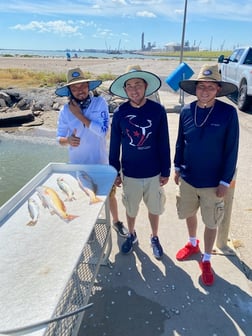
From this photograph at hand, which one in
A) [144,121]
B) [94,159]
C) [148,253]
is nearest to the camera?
[144,121]

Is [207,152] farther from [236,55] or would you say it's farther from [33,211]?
[236,55]

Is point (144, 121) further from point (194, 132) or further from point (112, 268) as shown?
point (112, 268)

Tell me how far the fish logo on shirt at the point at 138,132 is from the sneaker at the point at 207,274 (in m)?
1.23

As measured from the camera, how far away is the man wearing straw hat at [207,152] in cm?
223

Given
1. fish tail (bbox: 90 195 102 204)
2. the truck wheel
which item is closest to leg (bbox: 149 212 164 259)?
fish tail (bbox: 90 195 102 204)

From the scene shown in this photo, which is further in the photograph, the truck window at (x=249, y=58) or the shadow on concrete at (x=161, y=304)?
the truck window at (x=249, y=58)

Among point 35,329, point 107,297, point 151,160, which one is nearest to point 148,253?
point 107,297

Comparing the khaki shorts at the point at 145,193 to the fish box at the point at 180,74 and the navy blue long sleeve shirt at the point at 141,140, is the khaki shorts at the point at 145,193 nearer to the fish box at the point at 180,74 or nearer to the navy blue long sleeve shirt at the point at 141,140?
the navy blue long sleeve shirt at the point at 141,140

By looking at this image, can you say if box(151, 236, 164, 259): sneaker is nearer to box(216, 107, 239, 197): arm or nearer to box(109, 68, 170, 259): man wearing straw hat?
box(109, 68, 170, 259): man wearing straw hat

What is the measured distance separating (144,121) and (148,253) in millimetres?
1371

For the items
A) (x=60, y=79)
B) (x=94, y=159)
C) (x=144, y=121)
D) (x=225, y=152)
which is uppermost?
(x=144, y=121)

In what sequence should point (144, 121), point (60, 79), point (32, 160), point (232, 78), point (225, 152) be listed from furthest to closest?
point (60, 79) → point (232, 78) → point (32, 160) → point (144, 121) → point (225, 152)

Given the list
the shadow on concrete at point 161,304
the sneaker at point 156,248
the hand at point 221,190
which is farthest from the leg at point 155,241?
the hand at point 221,190

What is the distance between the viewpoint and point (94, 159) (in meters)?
2.71
